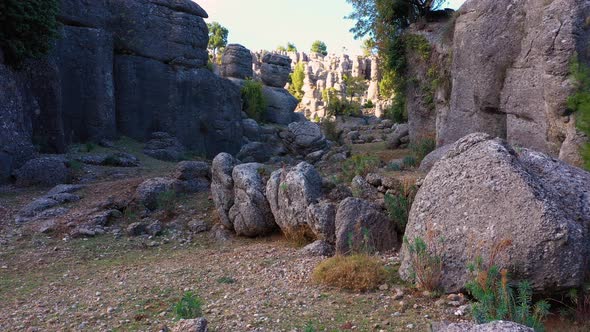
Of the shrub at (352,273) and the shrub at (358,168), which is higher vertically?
the shrub at (358,168)

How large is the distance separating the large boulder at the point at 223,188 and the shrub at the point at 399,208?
10.5ft

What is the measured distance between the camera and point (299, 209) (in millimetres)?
9102

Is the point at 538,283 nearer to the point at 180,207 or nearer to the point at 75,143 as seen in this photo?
the point at 180,207

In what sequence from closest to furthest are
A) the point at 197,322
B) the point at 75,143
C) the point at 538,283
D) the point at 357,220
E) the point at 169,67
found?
the point at 197,322 < the point at 538,283 < the point at 357,220 < the point at 75,143 < the point at 169,67

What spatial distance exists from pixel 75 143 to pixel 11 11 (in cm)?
581

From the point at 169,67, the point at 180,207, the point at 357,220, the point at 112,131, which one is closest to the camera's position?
the point at 357,220

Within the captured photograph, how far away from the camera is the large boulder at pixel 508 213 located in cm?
534

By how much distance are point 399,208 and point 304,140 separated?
15124mm

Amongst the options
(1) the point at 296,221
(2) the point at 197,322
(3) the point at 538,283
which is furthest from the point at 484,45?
(2) the point at 197,322

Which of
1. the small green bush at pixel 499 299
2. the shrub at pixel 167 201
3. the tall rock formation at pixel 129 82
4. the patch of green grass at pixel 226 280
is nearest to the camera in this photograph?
the small green bush at pixel 499 299

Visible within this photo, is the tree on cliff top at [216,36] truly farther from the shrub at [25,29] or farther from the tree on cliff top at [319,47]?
the shrub at [25,29]

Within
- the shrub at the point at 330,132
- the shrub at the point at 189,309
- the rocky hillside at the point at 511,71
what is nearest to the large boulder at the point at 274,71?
the shrub at the point at 330,132

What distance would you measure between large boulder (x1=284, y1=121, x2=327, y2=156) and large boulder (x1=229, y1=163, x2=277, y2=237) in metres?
12.9

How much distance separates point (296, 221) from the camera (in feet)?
30.0
